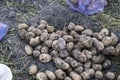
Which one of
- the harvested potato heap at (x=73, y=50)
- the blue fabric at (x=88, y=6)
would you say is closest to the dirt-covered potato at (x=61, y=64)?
the harvested potato heap at (x=73, y=50)

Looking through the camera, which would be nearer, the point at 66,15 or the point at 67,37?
the point at 67,37

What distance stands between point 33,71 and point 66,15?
2.41 ft

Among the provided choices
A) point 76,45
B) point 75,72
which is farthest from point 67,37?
point 75,72

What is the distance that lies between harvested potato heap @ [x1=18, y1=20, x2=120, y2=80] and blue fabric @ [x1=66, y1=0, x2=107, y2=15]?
0.25 metres

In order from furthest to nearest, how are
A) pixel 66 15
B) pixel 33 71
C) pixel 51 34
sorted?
pixel 66 15 < pixel 51 34 < pixel 33 71

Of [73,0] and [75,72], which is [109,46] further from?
[73,0]

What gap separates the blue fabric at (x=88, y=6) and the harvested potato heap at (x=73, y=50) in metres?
0.25

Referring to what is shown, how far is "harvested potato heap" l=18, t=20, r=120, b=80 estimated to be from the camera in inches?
111

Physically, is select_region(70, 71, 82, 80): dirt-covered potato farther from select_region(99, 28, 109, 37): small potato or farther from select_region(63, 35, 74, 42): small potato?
select_region(99, 28, 109, 37): small potato

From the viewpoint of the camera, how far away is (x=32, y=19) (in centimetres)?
328

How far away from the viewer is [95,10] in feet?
11.0

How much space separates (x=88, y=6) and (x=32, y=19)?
0.53 metres

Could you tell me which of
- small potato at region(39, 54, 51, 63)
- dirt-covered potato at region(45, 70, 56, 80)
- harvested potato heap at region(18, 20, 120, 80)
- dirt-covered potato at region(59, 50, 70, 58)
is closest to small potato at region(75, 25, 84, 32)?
harvested potato heap at region(18, 20, 120, 80)

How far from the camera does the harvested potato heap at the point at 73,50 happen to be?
282 cm
